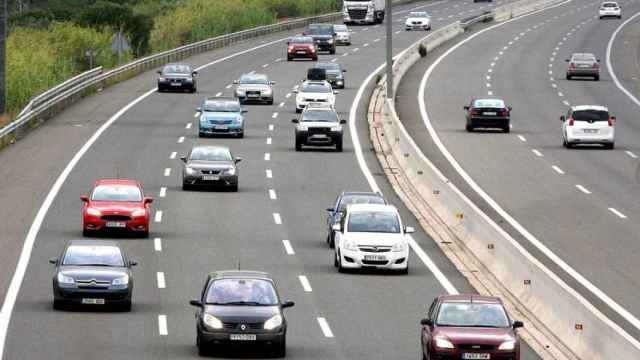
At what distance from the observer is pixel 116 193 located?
4294cm

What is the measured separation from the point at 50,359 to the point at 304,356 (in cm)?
403

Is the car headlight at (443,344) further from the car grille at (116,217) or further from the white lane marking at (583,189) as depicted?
the white lane marking at (583,189)

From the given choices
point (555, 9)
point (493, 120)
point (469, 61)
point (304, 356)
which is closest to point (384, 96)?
point (493, 120)

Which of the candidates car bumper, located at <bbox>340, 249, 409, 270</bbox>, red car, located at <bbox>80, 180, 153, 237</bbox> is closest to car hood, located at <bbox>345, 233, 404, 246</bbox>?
car bumper, located at <bbox>340, 249, 409, 270</bbox>

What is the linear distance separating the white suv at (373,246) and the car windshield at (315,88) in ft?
132

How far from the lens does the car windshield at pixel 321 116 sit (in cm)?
6481

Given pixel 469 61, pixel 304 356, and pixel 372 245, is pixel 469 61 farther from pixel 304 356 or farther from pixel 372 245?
pixel 304 356

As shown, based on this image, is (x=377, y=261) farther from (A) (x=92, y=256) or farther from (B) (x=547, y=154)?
(B) (x=547, y=154)

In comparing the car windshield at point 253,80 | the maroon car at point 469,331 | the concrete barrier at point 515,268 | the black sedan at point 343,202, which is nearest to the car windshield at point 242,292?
the maroon car at point 469,331

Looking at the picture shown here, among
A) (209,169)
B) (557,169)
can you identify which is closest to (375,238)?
(209,169)

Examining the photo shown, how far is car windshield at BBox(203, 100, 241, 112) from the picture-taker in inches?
2709

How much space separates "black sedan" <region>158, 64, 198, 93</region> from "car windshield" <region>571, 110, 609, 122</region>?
80.9 feet

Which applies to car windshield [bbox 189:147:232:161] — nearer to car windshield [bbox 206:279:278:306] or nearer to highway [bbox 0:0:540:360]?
highway [bbox 0:0:540:360]

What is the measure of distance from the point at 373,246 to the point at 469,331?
1284 centimetres
